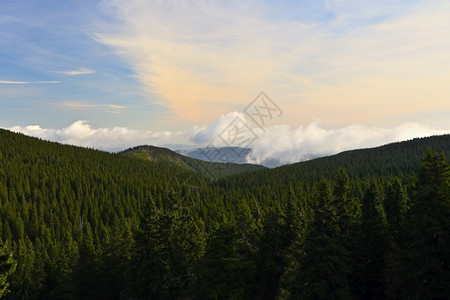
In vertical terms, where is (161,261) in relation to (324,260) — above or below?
below

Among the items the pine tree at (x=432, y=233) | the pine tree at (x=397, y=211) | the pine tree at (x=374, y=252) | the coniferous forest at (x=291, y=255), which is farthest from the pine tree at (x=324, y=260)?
the pine tree at (x=397, y=211)

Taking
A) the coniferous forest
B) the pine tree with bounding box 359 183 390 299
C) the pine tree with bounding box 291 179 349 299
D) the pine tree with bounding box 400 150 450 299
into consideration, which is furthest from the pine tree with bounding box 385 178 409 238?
the pine tree with bounding box 291 179 349 299

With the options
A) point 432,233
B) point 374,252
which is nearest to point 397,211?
point 374,252

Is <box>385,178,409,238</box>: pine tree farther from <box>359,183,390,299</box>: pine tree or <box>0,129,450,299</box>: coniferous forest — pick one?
<box>359,183,390,299</box>: pine tree

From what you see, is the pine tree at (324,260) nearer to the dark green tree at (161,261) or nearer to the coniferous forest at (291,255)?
the coniferous forest at (291,255)

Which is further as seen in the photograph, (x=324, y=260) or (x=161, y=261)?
(x=161, y=261)

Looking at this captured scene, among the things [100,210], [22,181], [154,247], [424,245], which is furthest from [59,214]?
[424,245]

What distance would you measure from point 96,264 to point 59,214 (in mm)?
101484

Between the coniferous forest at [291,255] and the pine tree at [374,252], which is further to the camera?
the pine tree at [374,252]

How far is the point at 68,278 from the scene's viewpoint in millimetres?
51094

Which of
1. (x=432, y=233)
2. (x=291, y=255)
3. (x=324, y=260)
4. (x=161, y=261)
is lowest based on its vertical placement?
(x=291, y=255)

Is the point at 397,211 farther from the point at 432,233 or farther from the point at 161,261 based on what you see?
the point at 161,261

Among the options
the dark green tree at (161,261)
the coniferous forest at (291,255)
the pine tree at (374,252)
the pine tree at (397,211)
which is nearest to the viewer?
the coniferous forest at (291,255)

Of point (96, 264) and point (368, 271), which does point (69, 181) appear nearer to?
point (96, 264)
